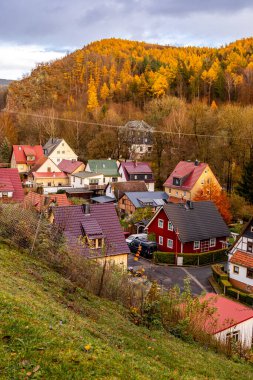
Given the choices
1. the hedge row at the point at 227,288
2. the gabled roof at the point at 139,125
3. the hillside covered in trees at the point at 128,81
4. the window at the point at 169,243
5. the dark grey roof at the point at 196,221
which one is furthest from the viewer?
the hillside covered in trees at the point at 128,81

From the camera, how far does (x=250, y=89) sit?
276ft

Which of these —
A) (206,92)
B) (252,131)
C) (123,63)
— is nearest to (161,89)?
(206,92)

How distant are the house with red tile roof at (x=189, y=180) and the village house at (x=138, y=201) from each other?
2.67 m

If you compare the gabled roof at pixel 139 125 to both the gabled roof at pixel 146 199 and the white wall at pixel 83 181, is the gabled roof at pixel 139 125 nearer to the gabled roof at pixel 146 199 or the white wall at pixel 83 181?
the white wall at pixel 83 181

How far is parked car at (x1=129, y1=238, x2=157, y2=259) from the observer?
33.1m

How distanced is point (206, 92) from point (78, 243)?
82.3 m

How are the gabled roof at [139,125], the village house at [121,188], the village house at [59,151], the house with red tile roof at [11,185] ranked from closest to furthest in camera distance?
the house with red tile roof at [11,185], the village house at [121,188], the village house at [59,151], the gabled roof at [139,125]

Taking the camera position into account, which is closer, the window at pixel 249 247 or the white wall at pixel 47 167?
the window at pixel 249 247

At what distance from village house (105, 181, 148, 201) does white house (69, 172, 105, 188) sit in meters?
5.56

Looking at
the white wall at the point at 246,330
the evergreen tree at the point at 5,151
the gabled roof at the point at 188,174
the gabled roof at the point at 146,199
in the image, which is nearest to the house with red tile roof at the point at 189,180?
the gabled roof at the point at 188,174

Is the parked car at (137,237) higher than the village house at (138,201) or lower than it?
lower

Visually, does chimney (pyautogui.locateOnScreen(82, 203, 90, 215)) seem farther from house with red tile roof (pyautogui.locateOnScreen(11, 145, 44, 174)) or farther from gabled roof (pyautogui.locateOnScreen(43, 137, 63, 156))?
gabled roof (pyautogui.locateOnScreen(43, 137, 63, 156))

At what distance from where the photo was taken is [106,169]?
192 ft

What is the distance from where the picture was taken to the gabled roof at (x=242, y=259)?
86.6 feet
